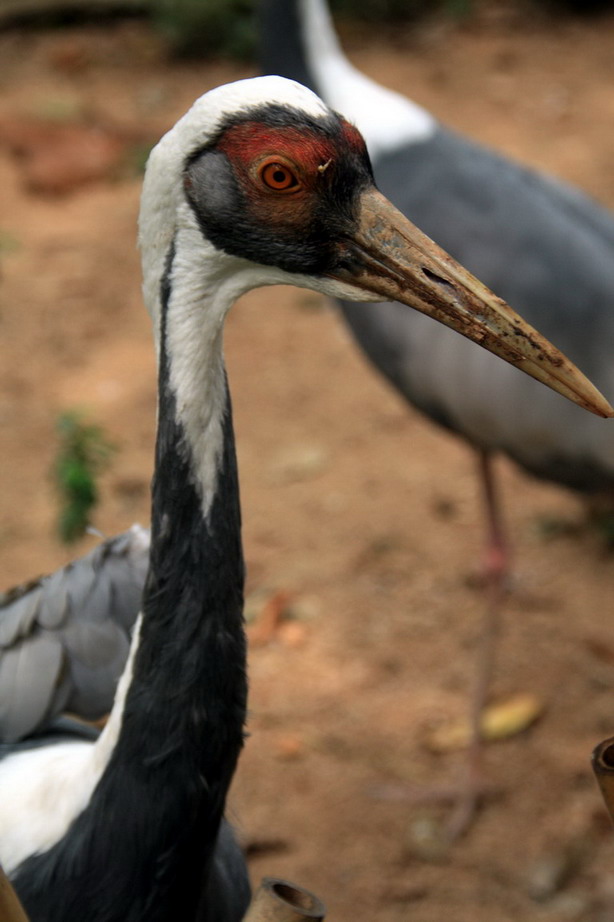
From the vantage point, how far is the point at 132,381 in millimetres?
5062

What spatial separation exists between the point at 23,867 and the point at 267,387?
3.13m

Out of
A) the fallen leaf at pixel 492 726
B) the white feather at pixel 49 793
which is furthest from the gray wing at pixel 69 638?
the fallen leaf at pixel 492 726

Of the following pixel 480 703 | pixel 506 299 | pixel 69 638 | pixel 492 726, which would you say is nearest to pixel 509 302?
pixel 506 299

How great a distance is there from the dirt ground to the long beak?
4.92 feet

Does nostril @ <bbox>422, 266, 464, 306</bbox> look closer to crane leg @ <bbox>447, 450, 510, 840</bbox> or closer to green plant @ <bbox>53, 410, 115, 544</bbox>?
green plant @ <bbox>53, 410, 115, 544</bbox>

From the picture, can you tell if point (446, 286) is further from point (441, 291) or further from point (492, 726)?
point (492, 726)

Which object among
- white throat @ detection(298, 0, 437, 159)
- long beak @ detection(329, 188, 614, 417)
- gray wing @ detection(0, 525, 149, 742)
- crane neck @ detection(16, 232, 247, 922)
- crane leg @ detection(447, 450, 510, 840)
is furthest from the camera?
white throat @ detection(298, 0, 437, 159)

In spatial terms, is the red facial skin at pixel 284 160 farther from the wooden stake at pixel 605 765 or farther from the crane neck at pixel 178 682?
the wooden stake at pixel 605 765

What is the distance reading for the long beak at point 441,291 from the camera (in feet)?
5.80

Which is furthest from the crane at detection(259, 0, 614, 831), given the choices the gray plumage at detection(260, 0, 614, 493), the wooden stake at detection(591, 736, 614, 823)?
the wooden stake at detection(591, 736, 614, 823)

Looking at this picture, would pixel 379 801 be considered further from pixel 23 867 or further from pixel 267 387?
pixel 267 387

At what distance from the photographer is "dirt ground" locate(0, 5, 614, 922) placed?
334cm

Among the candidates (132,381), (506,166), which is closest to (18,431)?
(132,381)

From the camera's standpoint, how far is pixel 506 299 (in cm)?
340
